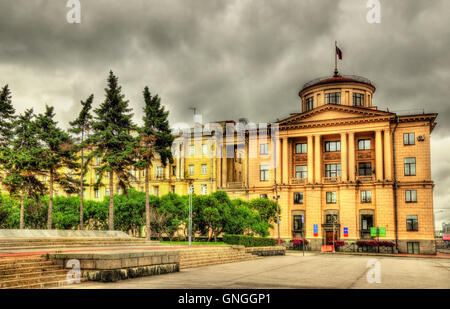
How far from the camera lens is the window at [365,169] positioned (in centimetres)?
6612

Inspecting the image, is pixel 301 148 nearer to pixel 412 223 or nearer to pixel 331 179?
pixel 331 179

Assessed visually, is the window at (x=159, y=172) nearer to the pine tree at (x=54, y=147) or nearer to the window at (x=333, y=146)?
the window at (x=333, y=146)

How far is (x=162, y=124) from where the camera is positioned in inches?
1913

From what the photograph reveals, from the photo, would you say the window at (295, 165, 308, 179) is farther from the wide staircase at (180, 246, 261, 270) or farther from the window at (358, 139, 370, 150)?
the wide staircase at (180, 246, 261, 270)

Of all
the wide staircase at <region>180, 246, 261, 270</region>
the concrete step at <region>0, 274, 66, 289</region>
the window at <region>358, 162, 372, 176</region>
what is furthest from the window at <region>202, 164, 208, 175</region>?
the concrete step at <region>0, 274, 66, 289</region>

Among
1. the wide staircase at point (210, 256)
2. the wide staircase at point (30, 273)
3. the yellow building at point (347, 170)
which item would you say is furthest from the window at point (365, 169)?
the wide staircase at point (30, 273)

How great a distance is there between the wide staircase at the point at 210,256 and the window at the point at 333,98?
4211cm

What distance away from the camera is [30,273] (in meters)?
14.6

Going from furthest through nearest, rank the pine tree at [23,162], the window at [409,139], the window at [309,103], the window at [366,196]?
the window at [309,103] → the window at [366,196] → the window at [409,139] → the pine tree at [23,162]

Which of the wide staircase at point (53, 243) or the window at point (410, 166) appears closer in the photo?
the wide staircase at point (53, 243)

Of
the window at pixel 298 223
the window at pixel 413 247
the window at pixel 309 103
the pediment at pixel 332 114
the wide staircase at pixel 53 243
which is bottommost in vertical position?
the window at pixel 413 247

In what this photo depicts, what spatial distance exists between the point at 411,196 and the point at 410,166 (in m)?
4.13
